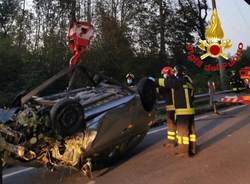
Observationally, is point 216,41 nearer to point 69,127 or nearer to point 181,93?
point 181,93

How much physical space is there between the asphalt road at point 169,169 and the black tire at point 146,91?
36.7 inches

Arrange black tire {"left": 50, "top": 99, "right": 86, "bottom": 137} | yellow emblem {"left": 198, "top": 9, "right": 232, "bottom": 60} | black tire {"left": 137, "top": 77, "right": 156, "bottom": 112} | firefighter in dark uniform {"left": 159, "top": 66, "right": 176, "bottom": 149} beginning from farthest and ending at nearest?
yellow emblem {"left": 198, "top": 9, "right": 232, "bottom": 60}
firefighter in dark uniform {"left": 159, "top": 66, "right": 176, "bottom": 149}
black tire {"left": 137, "top": 77, "right": 156, "bottom": 112}
black tire {"left": 50, "top": 99, "right": 86, "bottom": 137}

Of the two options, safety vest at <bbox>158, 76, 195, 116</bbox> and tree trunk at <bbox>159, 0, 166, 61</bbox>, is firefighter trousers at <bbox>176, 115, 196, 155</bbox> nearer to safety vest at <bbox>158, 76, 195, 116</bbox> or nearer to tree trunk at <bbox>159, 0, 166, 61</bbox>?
safety vest at <bbox>158, 76, 195, 116</bbox>

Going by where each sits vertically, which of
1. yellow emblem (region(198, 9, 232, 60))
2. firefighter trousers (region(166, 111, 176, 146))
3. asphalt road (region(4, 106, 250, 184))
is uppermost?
yellow emblem (region(198, 9, 232, 60))

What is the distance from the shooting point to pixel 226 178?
21.6 feet

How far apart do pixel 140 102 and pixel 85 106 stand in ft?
3.72

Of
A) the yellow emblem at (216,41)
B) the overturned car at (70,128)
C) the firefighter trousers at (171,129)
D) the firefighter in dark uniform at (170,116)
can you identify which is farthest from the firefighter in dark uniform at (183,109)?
the yellow emblem at (216,41)

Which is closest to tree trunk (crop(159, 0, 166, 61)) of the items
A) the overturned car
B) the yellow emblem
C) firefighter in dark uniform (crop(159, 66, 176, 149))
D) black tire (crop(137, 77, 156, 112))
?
the yellow emblem

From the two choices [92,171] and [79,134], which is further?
[92,171]

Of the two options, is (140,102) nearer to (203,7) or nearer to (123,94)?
(123,94)

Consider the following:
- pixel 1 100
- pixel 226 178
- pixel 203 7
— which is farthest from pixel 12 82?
pixel 203 7

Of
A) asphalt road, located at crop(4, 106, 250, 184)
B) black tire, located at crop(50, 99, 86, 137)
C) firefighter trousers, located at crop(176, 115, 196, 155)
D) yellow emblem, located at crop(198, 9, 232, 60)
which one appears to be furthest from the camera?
yellow emblem, located at crop(198, 9, 232, 60)

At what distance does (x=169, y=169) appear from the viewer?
7328 millimetres

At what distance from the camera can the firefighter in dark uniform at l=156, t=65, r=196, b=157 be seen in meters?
8.19
